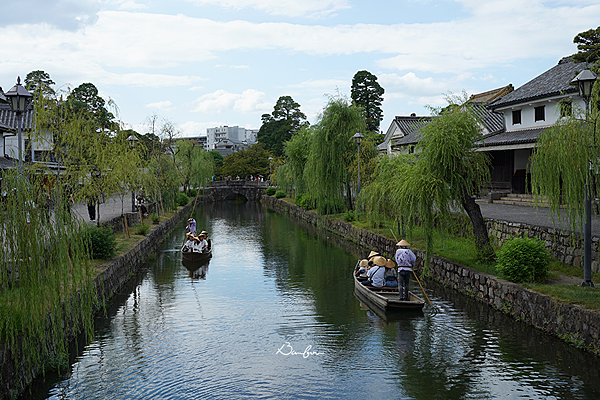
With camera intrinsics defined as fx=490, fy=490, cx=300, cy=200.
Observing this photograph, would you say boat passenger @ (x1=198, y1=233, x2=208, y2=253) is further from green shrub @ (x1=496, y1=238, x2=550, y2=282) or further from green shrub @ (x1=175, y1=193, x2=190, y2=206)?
green shrub @ (x1=175, y1=193, x2=190, y2=206)

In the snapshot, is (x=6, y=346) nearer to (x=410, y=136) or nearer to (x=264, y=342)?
(x=264, y=342)

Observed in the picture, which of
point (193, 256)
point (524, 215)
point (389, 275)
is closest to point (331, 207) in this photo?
point (193, 256)

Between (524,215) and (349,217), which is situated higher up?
(524,215)

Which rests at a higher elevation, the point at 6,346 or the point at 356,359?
the point at 6,346

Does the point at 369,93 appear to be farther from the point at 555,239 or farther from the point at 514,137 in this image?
the point at 555,239

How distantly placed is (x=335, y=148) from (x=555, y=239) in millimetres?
16497

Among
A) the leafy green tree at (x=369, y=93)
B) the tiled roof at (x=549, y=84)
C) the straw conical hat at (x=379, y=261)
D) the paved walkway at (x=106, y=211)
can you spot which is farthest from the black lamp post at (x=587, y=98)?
the leafy green tree at (x=369, y=93)

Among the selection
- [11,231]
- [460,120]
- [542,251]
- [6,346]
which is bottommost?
[6,346]

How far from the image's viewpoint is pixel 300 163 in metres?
39.4

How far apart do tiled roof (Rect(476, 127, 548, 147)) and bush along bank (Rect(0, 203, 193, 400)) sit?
17491 mm

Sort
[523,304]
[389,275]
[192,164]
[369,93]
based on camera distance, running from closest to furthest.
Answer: [523,304] → [389,275] → [192,164] → [369,93]

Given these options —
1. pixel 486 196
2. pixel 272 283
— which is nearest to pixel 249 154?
pixel 486 196

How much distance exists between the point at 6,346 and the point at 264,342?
5.47 metres

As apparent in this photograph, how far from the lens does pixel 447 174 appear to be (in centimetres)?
1520
